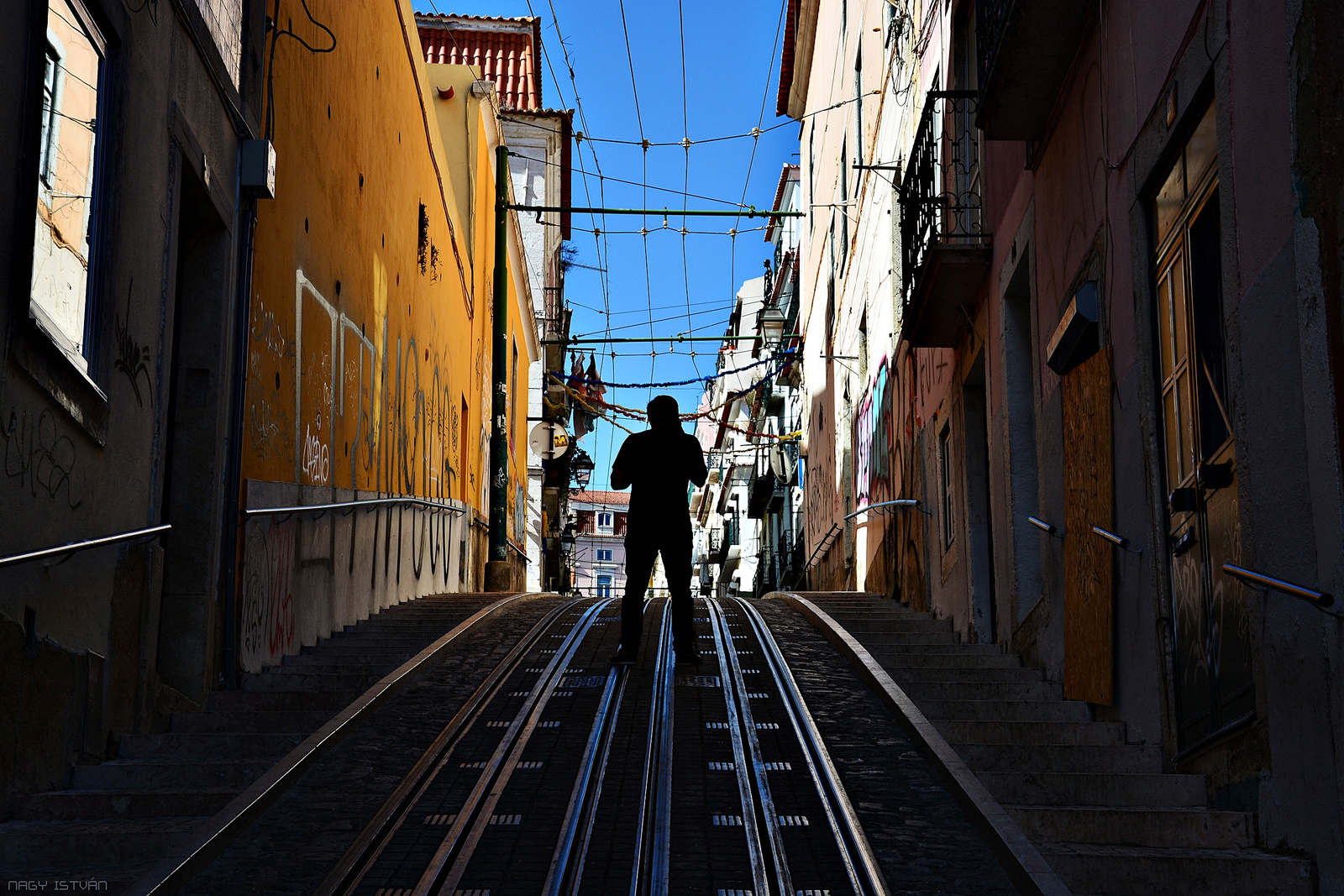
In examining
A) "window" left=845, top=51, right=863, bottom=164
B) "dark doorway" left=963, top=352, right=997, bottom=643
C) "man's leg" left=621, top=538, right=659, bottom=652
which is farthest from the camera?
"window" left=845, top=51, right=863, bottom=164

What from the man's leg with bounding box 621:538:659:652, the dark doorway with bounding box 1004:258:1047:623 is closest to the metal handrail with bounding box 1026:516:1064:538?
the dark doorway with bounding box 1004:258:1047:623

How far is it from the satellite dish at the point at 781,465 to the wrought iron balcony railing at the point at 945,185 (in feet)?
67.4

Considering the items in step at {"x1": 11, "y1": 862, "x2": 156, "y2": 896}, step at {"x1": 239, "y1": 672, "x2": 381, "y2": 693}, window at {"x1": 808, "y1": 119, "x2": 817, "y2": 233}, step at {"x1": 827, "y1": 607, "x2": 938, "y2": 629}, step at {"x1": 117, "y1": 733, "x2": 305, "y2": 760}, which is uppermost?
window at {"x1": 808, "y1": 119, "x2": 817, "y2": 233}

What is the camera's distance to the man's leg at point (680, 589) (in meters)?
9.01

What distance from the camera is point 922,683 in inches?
317

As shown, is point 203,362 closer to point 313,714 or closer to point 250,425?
point 250,425

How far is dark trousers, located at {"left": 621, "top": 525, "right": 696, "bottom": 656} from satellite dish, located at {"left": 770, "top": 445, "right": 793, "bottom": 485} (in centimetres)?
2401

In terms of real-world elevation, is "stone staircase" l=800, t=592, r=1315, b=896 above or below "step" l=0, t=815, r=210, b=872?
above

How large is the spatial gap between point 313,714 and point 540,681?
1.73 meters

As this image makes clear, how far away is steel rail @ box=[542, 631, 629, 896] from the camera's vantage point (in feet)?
15.6

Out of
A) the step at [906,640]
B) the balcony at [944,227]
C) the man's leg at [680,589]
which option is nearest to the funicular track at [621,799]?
the man's leg at [680,589]

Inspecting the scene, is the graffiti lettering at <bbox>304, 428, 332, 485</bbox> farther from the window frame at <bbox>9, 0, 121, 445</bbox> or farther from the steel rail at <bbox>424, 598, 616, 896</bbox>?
the window frame at <bbox>9, 0, 121, 445</bbox>

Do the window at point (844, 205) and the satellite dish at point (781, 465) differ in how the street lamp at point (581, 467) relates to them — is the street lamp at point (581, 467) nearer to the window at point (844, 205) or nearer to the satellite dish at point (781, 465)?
the satellite dish at point (781, 465)

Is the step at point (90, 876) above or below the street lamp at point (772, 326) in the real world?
below
